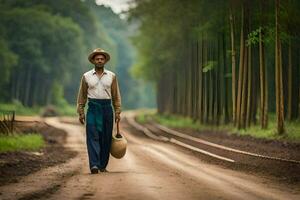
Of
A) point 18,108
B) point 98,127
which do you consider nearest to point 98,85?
point 98,127

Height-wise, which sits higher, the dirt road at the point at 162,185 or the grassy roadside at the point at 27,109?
the grassy roadside at the point at 27,109

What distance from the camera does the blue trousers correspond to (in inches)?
454

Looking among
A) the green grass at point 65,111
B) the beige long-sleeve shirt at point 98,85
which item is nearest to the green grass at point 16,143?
the beige long-sleeve shirt at point 98,85

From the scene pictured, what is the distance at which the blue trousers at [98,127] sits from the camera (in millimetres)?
11539

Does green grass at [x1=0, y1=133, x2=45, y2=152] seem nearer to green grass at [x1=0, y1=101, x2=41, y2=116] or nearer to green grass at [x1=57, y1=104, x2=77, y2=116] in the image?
green grass at [x1=0, y1=101, x2=41, y2=116]

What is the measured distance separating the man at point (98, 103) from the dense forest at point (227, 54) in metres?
12.0

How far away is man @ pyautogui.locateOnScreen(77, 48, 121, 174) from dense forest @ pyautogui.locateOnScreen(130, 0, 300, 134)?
1196 centimetres

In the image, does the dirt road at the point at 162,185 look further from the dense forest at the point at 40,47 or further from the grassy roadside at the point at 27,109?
the dense forest at the point at 40,47

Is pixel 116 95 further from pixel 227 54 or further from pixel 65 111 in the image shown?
pixel 65 111

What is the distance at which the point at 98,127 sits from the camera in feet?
38.2

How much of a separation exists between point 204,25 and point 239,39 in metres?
2.71

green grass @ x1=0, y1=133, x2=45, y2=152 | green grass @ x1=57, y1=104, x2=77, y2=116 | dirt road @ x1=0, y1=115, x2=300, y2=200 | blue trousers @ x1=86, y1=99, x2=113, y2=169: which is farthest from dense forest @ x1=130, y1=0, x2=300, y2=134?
green grass @ x1=57, y1=104, x2=77, y2=116

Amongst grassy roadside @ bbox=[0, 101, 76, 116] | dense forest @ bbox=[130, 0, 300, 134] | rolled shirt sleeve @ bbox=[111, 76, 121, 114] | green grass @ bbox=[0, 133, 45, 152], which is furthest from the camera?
grassy roadside @ bbox=[0, 101, 76, 116]

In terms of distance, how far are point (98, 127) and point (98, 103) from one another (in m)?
0.43
